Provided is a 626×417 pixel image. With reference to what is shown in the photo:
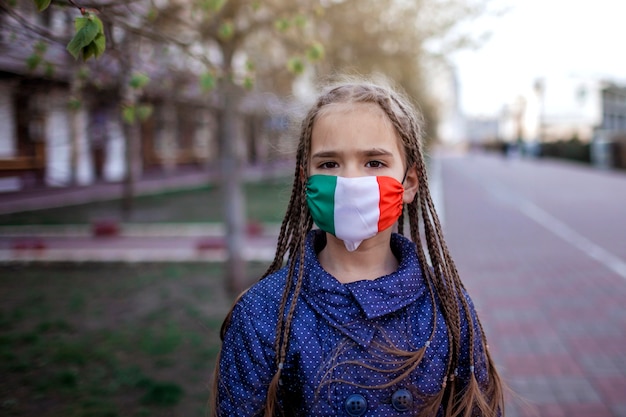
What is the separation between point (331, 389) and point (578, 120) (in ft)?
349

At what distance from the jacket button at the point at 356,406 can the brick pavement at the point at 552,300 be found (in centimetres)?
104

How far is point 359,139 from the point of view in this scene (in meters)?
1.79

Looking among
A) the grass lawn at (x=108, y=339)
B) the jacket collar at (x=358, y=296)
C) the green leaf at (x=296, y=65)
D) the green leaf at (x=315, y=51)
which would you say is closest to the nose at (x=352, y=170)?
the jacket collar at (x=358, y=296)

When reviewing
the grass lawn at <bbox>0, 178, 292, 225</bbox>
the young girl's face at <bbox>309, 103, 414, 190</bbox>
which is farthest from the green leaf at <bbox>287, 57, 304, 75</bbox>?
the grass lawn at <bbox>0, 178, 292, 225</bbox>

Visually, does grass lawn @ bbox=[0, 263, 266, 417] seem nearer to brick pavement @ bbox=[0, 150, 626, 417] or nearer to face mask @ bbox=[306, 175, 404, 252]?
face mask @ bbox=[306, 175, 404, 252]

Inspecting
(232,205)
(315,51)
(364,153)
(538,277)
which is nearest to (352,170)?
(364,153)

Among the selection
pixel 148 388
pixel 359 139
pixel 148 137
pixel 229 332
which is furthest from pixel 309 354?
pixel 148 137

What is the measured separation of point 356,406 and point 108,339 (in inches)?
153

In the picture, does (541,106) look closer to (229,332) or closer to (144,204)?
(144,204)

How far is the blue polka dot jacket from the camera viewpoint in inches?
65.9

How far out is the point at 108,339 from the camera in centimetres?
501

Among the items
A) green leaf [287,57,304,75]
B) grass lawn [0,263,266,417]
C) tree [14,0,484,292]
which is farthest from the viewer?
tree [14,0,484,292]

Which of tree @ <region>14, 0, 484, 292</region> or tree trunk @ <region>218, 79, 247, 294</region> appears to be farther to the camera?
tree trunk @ <region>218, 79, 247, 294</region>

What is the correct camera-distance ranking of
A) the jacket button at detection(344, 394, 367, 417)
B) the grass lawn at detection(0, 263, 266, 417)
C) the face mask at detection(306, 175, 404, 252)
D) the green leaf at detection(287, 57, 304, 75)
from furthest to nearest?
the green leaf at detection(287, 57, 304, 75) < the grass lawn at detection(0, 263, 266, 417) < the face mask at detection(306, 175, 404, 252) < the jacket button at detection(344, 394, 367, 417)
